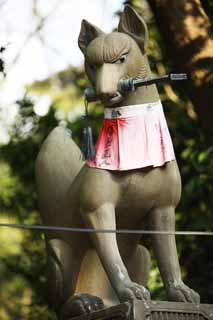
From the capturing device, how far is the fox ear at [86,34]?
5480mm

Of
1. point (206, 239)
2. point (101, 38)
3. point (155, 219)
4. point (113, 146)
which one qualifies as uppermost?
point (101, 38)

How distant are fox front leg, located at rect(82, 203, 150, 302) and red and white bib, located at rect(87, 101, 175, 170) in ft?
0.78

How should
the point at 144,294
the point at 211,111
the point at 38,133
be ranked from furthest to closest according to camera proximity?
the point at 38,133 < the point at 211,111 < the point at 144,294

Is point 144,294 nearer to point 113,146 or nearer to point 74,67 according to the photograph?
point 113,146

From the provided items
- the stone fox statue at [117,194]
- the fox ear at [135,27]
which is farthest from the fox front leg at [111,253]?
the fox ear at [135,27]

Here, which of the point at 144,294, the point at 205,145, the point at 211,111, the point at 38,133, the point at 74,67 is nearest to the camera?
the point at 144,294

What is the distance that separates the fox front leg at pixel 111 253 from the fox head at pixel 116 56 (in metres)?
0.57

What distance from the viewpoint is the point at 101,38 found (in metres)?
5.35

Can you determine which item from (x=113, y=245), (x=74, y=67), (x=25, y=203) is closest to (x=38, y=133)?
(x=25, y=203)

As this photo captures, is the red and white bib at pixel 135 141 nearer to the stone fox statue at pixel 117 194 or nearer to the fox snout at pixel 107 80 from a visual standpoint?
the stone fox statue at pixel 117 194

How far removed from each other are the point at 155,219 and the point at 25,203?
3.99m

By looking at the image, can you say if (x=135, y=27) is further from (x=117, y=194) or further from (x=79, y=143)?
(x=79, y=143)

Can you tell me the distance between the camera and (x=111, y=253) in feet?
17.0

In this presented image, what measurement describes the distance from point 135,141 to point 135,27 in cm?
63
